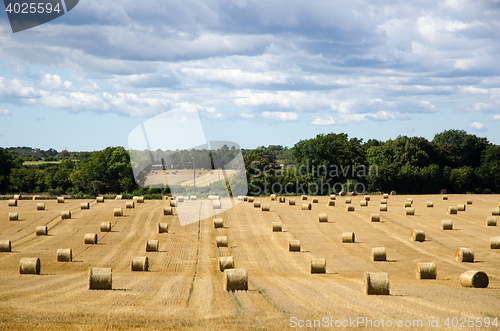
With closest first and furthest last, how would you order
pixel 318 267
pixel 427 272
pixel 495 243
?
1. pixel 427 272
2. pixel 318 267
3. pixel 495 243

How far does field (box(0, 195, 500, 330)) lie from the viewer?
1261 centimetres

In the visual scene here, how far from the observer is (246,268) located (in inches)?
940

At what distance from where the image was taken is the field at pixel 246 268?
41.4 feet

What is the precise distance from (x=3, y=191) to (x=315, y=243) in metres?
85.1

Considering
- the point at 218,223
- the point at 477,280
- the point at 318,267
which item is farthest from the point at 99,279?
the point at 218,223

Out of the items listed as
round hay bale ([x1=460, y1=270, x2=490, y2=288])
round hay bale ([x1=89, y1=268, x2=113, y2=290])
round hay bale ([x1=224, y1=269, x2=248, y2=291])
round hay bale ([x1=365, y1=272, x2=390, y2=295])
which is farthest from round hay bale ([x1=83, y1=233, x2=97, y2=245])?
round hay bale ([x1=460, y1=270, x2=490, y2=288])

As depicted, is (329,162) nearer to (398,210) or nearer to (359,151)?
(359,151)

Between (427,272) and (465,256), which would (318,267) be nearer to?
(427,272)

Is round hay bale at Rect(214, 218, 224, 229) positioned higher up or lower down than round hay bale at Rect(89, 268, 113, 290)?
lower down

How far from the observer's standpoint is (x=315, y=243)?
31.1m

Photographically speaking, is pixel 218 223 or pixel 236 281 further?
pixel 218 223

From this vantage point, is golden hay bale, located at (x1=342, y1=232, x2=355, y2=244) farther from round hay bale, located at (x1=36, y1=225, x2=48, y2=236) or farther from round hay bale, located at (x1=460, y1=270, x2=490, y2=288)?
round hay bale, located at (x1=36, y1=225, x2=48, y2=236)

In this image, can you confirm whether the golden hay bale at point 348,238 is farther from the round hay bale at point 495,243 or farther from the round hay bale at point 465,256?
the round hay bale at point 495,243

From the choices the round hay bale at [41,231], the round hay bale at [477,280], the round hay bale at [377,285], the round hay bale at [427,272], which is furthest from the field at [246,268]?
the round hay bale at [41,231]
